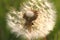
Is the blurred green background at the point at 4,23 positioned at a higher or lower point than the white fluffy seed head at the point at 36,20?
higher

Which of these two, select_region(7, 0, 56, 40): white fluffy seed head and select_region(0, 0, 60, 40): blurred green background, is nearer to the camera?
select_region(7, 0, 56, 40): white fluffy seed head

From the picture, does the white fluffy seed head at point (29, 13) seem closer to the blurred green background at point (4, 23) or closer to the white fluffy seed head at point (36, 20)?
the white fluffy seed head at point (36, 20)

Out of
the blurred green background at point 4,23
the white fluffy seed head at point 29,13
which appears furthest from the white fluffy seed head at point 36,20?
the blurred green background at point 4,23

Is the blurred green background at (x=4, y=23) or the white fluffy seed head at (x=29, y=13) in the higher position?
the blurred green background at (x=4, y=23)

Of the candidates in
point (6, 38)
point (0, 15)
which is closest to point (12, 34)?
point (6, 38)

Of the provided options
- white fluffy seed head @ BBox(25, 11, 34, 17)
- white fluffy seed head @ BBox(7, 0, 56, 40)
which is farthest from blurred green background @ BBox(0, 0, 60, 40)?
white fluffy seed head @ BBox(25, 11, 34, 17)

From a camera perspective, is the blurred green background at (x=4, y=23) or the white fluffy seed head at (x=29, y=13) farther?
the blurred green background at (x=4, y=23)

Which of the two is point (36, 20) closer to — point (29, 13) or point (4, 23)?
point (29, 13)

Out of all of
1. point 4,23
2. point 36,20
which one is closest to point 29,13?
point 36,20

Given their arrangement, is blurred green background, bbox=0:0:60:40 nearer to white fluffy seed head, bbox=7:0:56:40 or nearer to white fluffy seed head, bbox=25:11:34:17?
white fluffy seed head, bbox=7:0:56:40
